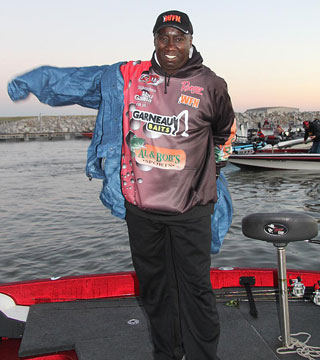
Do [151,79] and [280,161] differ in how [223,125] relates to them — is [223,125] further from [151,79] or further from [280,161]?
[280,161]

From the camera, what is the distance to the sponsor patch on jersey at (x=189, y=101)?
2236mm

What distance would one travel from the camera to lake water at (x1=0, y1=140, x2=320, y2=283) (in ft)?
25.3

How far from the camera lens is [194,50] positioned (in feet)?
7.68

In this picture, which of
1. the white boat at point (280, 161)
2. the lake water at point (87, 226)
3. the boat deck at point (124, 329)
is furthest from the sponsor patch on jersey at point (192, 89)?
the white boat at point (280, 161)

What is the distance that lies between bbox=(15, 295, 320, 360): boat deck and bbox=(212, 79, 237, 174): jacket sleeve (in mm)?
1133

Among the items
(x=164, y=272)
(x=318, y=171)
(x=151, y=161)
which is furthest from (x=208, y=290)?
(x=318, y=171)

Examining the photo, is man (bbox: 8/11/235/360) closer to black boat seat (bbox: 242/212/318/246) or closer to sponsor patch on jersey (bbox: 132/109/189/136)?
sponsor patch on jersey (bbox: 132/109/189/136)

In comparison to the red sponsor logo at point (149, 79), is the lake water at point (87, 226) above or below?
below

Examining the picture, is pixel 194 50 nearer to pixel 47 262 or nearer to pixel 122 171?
pixel 122 171

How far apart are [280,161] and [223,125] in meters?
16.1

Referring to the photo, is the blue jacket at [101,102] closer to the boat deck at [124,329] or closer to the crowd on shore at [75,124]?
the boat deck at [124,329]

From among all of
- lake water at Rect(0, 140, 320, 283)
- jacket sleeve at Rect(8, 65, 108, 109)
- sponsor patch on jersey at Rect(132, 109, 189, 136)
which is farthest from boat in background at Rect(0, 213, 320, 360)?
lake water at Rect(0, 140, 320, 283)

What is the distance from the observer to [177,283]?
8.09ft

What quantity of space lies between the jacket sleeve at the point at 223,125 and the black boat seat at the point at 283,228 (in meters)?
0.42
